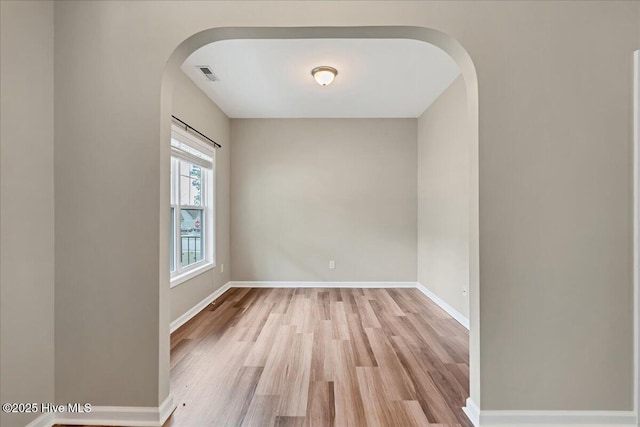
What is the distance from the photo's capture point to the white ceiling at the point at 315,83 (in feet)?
9.38

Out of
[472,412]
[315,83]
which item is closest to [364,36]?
[315,83]

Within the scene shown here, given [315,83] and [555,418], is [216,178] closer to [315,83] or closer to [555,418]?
[315,83]

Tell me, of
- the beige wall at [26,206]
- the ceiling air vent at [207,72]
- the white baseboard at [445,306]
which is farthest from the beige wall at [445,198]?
the beige wall at [26,206]

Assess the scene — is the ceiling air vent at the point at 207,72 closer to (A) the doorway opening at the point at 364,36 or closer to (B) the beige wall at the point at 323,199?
(A) the doorway opening at the point at 364,36

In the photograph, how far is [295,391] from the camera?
2094mm

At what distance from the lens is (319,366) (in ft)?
7.97

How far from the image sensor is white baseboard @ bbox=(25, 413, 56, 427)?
5.46 ft

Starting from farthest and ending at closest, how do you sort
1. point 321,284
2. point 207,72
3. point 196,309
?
point 321,284 → point 196,309 → point 207,72

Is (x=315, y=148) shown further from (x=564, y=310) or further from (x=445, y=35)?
(x=564, y=310)

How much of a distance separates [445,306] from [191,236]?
328 cm

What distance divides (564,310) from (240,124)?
4708 millimetres

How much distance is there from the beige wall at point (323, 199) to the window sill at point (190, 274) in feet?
3.04

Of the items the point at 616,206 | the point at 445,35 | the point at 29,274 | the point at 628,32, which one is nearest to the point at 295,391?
the point at 29,274

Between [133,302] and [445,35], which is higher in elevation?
[445,35]
